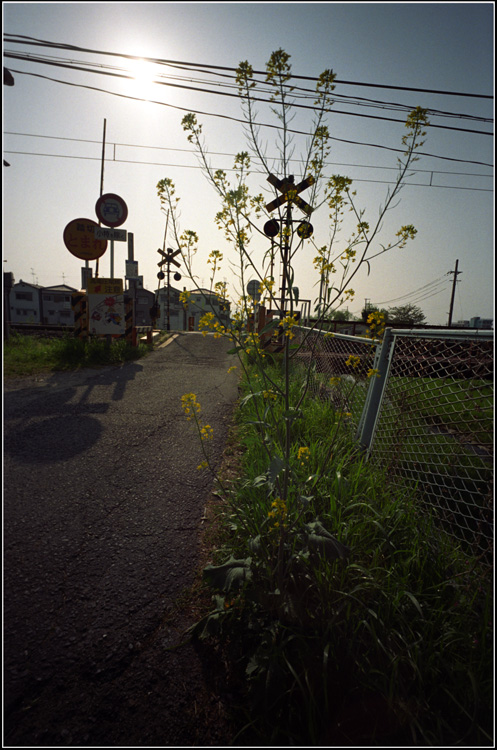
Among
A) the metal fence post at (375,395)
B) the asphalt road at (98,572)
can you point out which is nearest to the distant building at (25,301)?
the asphalt road at (98,572)

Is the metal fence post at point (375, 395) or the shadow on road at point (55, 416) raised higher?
the metal fence post at point (375, 395)

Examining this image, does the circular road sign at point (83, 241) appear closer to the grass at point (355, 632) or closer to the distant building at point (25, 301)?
the grass at point (355, 632)

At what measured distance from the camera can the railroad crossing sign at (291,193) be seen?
4.64 feet

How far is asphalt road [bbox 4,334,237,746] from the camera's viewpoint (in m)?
1.06

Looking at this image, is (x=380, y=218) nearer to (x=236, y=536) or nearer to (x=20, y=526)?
(x=236, y=536)

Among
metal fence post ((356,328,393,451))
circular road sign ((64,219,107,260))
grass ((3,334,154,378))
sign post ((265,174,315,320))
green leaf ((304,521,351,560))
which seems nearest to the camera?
green leaf ((304,521,351,560))

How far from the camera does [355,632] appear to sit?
3.94 ft

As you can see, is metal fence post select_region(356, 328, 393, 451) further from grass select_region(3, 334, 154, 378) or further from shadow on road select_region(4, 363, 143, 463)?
grass select_region(3, 334, 154, 378)

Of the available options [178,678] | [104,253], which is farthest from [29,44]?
[178,678]

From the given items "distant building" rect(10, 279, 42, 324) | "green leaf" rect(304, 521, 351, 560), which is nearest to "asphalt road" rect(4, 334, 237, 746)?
"green leaf" rect(304, 521, 351, 560)

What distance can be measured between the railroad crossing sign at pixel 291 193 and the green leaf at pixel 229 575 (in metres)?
1.60

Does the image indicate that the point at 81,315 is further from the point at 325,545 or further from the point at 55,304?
the point at 55,304

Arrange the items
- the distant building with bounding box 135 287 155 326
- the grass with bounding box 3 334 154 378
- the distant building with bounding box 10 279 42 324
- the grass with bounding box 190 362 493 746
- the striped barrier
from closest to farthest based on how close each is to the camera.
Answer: the grass with bounding box 190 362 493 746, the grass with bounding box 3 334 154 378, the striped barrier, the distant building with bounding box 135 287 155 326, the distant building with bounding box 10 279 42 324

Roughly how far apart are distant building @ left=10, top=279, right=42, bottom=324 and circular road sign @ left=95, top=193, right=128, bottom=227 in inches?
2017
